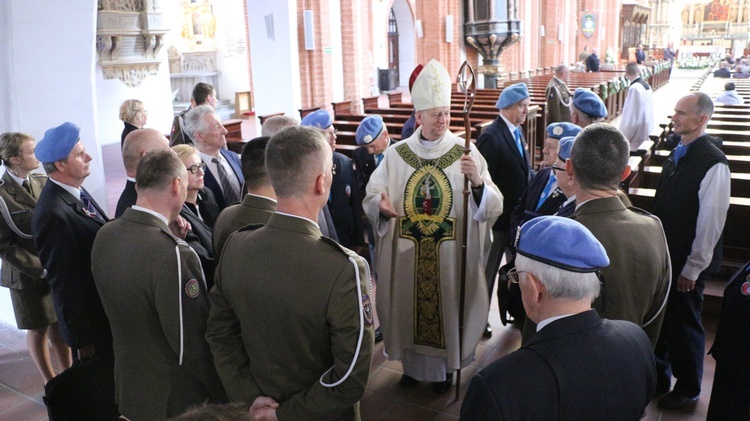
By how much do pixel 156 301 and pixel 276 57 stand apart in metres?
9.15

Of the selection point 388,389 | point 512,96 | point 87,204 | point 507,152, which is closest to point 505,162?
point 507,152

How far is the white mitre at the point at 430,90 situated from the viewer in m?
3.29

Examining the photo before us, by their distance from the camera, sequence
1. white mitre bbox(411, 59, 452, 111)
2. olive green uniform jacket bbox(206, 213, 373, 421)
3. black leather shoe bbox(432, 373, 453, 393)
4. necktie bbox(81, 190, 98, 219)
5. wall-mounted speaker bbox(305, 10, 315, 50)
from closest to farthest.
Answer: olive green uniform jacket bbox(206, 213, 373, 421) < necktie bbox(81, 190, 98, 219) < white mitre bbox(411, 59, 452, 111) < black leather shoe bbox(432, 373, 453, 393) < wall-mounted speaker bbox(305, 10, 315, 50)

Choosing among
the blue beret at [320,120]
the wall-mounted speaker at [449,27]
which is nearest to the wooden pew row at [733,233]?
the blue beret at [320,120]

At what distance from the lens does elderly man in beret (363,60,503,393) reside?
10.9ft

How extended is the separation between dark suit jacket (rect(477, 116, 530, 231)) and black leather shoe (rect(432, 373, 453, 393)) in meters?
1.25

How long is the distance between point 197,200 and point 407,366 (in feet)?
5.09

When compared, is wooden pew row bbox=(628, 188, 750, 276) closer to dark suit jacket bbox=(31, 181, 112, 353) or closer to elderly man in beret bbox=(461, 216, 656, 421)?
elderly man in beret bbox=(461, 216, 656, 421)

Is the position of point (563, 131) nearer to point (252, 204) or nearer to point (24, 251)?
point (252, 204)

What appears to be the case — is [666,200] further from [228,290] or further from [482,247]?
[228,290]

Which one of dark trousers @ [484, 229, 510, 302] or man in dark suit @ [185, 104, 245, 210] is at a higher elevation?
man in dark suit @ [185, 104, 245, 210]

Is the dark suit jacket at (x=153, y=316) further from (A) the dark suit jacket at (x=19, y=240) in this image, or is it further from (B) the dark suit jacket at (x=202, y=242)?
(A) the dark suit jacket at (x=19, y=240)

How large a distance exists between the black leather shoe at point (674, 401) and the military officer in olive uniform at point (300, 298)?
2.14 m

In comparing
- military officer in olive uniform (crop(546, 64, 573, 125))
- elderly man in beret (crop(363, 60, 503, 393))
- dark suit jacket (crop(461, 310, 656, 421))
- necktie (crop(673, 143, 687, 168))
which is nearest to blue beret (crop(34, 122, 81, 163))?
elderly man in beret (crop(363, 60, 503, 393))
